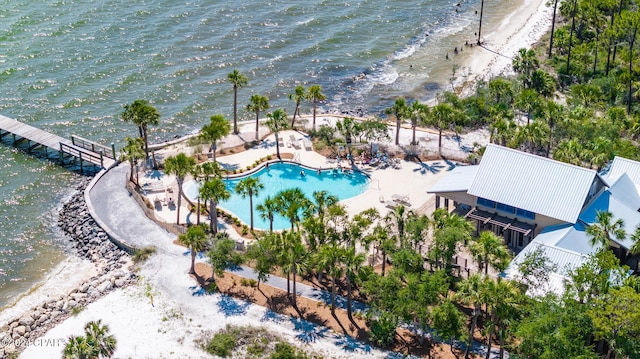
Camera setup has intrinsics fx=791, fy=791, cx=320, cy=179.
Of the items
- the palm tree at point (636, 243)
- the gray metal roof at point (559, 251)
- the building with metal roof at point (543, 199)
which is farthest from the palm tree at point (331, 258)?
the palm tree at point (636, 243)

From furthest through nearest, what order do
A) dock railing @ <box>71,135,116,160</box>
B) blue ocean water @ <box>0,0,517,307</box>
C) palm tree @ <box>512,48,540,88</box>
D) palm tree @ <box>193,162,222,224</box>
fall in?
palm tree @ <box>512,48,540,88</box>
blue ocean water @ <box>0,0,517,307</box>
dock railing @ <box>71,135,116,160</box>
palm tree @ <box>193,162,222,224</box>

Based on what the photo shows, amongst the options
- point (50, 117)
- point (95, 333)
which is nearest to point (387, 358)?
point (95, 333)

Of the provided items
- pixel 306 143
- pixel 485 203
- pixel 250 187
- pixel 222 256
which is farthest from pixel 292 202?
pixel 306 143

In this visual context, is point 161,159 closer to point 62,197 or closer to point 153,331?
point 62,197

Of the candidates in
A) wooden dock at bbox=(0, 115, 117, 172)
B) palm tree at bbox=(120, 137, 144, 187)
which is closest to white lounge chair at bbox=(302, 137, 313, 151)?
palm tree at bbox=(120, 137, 144, 187)

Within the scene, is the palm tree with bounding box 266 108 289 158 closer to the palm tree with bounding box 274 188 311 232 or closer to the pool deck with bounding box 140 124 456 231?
the pool deck with bounding box 140 124 456 231
